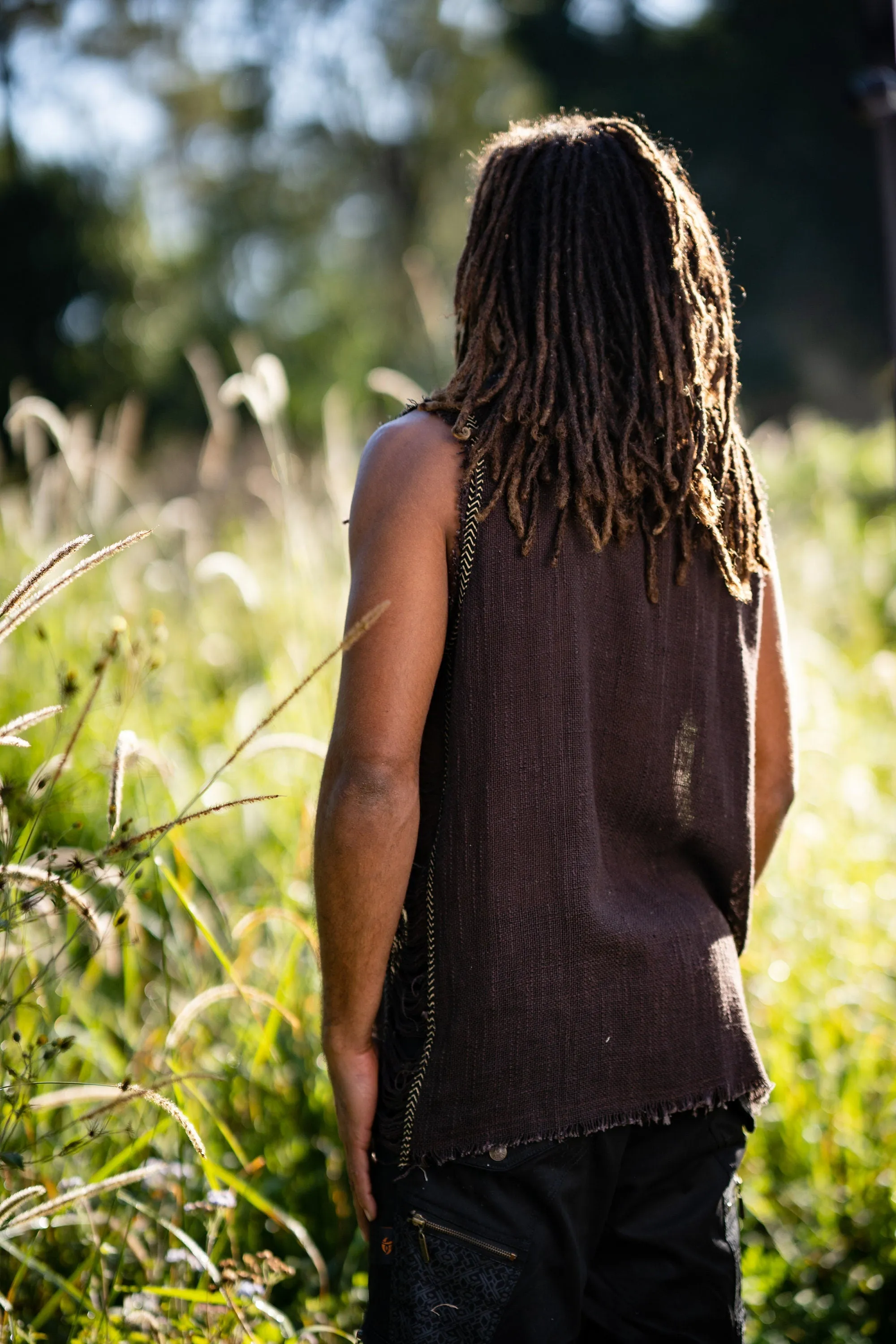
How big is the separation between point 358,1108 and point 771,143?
26.0 metres

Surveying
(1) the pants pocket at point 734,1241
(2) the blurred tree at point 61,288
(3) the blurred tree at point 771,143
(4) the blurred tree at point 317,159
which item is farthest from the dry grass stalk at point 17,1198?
(3) the blurred tree at point 771,143

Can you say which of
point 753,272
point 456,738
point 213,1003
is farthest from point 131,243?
point 753,272

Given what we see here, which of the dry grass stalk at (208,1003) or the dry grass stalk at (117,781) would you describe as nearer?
the dry grass stalk at (117,781)

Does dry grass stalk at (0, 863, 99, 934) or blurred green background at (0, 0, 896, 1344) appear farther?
blurred green background at (0, 0, 896, 1344)

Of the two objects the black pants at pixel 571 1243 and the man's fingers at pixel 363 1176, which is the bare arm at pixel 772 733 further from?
the man's fingers at pixel 363 1176

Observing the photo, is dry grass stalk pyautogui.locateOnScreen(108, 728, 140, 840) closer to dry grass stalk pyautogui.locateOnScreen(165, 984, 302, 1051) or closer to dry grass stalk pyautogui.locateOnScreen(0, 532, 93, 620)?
dry grass stalk pyautogui.locateOnScreen(0, 532, 93, 620)

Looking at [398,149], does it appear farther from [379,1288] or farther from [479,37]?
[379,1288]

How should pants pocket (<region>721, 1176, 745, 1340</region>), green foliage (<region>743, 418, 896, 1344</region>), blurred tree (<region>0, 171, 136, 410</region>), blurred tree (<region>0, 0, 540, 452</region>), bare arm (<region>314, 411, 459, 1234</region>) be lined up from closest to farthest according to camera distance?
bare arm (<region>314, 411, 459, 1234</region>) → pants pocket (<region>721, 1176, 745, 1340</region>) → green foliage (<region>743, 418, 896, 1344</region>) → blurred tree (<region>0, 171, 136, 410</region>) → blurred tree (<region>0, 0, 540, 452</region>)

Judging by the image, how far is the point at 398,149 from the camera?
2486cm

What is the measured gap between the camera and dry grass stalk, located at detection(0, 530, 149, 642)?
1.01 m

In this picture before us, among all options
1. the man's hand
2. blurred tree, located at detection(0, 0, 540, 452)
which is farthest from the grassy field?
blurred tree, located at detection(0, 0, 540, 452)

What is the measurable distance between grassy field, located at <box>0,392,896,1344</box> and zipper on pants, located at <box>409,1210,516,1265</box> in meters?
0.23

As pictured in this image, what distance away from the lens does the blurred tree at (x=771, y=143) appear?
22.6m

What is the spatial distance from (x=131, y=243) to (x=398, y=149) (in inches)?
554
